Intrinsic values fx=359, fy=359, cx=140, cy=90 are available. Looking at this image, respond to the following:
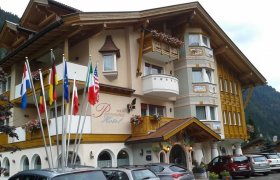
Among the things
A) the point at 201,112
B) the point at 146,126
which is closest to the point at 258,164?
the point at 201,112

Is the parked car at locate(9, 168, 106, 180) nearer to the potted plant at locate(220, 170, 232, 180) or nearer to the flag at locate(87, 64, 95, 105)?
the flag at locate(87, 64, 95, 105)

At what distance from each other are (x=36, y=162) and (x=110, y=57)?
8.53 metres

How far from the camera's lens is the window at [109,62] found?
937 inches

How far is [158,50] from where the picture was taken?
25312 millimetres

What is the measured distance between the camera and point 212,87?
29297mm

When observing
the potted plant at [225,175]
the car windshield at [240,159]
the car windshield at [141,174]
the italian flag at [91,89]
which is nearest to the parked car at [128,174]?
the car windshield at [141,174]

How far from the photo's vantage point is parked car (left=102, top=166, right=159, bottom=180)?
13272mm

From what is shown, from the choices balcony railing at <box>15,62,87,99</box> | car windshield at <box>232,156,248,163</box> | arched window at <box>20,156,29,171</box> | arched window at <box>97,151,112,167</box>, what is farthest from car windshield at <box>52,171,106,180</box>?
arched window at <box>20,156,29,171</box>

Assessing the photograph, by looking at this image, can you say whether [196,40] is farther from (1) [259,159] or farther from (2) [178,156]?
(1) [259,159]

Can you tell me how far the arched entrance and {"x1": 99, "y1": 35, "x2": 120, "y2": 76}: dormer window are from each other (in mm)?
6890

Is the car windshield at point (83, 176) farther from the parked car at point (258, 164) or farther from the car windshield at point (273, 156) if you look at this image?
the car windshield at point (273, 156)

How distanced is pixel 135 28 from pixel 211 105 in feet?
29.1

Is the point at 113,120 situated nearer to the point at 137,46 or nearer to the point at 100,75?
the point at 100,75

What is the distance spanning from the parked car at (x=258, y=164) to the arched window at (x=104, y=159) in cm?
1012
